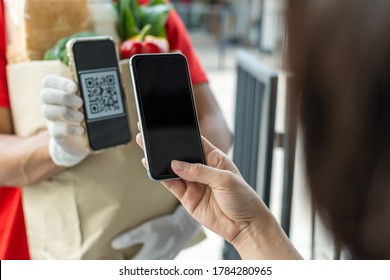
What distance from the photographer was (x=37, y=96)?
639 mm

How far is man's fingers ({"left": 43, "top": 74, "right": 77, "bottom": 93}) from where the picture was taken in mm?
585

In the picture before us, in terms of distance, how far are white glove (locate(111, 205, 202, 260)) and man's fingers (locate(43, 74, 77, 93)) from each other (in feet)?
0.72

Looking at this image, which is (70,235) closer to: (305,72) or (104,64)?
(104,64)

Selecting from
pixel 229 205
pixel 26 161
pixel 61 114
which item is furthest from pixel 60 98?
pixel 229 205

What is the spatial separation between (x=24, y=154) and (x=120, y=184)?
13 centimetres

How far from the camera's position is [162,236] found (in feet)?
2.40

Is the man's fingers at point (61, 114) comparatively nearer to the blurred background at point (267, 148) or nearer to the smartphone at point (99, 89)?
the smartphone at point (99, 89)

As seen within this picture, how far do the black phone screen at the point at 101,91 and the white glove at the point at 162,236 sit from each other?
0.15 m

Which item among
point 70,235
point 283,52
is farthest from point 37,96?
point 283,52

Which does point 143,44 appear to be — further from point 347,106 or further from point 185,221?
point 347,106

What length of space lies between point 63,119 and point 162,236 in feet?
0.75

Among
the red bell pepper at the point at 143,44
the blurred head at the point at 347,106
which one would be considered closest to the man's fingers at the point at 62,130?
the red bell pepper at the point at 143,44

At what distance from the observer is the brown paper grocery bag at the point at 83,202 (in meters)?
0.67

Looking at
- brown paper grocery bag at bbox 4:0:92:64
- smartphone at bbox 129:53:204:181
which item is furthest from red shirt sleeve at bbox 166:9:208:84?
smartphone at bbox 129:53:204:181
